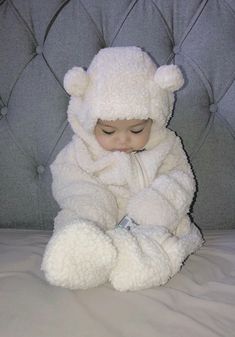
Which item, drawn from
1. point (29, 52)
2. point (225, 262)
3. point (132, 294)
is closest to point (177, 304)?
point (132, 294)

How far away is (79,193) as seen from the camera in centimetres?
93

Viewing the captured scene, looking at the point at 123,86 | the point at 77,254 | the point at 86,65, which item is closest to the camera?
the point at 77,254

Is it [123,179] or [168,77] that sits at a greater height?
[168,77]

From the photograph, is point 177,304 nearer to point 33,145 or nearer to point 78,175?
point 78,175

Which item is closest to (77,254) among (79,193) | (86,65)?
(79,193)

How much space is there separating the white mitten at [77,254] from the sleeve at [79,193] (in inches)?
7.1

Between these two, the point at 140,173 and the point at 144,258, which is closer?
the point at 144,258

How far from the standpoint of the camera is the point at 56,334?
636 mm

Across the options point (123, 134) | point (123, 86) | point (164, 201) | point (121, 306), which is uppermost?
point (123, 86)

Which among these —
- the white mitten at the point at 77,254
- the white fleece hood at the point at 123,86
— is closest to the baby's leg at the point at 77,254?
the white mitten at the point at 77,254

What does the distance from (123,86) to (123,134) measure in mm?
113

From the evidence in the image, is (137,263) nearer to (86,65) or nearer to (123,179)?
(123,179)

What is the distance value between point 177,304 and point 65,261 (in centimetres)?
21

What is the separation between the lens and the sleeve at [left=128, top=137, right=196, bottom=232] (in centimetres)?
87
